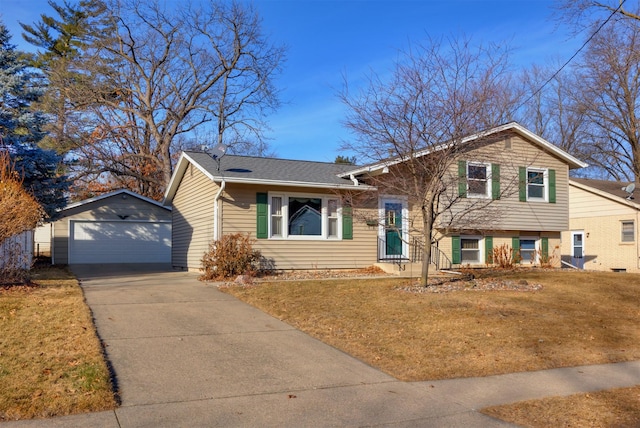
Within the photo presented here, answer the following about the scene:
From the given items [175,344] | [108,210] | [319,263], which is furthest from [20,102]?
[175,344]

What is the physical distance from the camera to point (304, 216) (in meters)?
16.4

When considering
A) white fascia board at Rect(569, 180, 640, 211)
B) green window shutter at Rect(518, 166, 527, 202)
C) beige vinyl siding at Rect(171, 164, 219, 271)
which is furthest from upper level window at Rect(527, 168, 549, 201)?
beige vinyl siding at Rect(171, 164, 219, 271)

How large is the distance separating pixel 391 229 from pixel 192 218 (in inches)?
259

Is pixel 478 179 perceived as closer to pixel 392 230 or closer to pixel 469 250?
pixel 392 230

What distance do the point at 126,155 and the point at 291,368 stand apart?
89.4 ft

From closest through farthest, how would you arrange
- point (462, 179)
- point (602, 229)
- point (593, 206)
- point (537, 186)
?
point (462, 179) → point (537, 186) → point (602, 229) → point (593, 206)

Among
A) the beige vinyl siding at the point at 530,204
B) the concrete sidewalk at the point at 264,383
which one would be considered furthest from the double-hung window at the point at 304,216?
the concrete sidewalk at the point at 264,383

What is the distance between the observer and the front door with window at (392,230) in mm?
17125

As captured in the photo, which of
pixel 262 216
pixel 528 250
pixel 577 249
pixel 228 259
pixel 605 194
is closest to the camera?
pixel 228 259

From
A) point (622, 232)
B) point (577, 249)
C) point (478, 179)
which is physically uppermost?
point (478, 179)

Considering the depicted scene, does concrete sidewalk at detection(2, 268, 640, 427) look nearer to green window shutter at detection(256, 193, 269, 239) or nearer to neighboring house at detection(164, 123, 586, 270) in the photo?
neighboring house at detection(164, 123, 586, 270)

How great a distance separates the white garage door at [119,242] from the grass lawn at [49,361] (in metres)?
13.5

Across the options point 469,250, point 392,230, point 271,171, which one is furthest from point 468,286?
point 271,171

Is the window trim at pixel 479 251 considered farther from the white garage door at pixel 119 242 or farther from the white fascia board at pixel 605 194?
the white garage door at pixel 119 242
